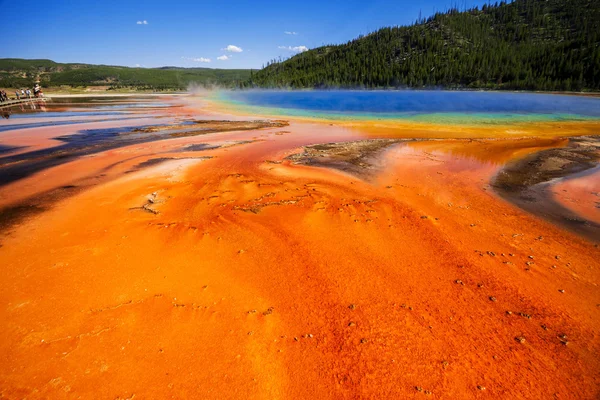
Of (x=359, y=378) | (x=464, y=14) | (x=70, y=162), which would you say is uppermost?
(x=464, y=14)

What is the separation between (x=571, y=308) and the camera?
15.6 ft

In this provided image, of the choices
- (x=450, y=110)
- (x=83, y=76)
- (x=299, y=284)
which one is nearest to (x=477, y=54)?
(x=450, y=110)

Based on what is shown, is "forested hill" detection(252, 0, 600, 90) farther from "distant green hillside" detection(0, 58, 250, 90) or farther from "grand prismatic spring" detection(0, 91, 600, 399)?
"grand prismatic spring" detection(0, 91, 600, 399)

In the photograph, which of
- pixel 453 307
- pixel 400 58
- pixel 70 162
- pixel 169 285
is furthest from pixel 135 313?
pixel 400 58

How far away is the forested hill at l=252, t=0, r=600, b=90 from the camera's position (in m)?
87.8

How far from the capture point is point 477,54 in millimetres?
113250

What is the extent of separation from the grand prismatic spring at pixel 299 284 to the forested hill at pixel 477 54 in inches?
3918

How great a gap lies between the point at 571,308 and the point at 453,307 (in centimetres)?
191

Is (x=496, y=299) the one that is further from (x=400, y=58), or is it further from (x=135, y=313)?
(x=400, y=58)

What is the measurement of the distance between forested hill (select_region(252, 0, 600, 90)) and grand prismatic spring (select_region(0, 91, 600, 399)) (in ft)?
327

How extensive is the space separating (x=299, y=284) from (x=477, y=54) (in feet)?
461

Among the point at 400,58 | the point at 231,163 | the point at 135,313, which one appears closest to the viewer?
the point at 135,313

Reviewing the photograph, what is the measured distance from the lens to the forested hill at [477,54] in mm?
87812

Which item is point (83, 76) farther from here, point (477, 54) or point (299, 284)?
point (299, 284)
